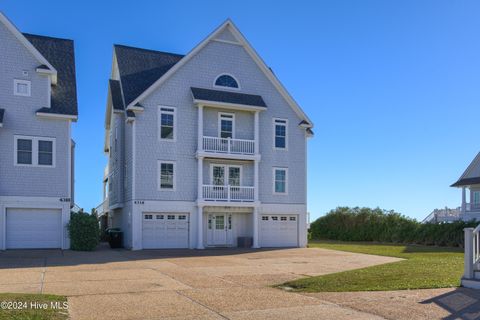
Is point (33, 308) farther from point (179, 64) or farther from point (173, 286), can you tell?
point (179, 64)

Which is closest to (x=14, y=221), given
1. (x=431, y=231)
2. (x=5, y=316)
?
(x=5, y=316)

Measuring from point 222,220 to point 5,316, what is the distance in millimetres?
22331

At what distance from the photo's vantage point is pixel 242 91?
30750 mm

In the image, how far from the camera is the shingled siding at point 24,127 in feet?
81.8

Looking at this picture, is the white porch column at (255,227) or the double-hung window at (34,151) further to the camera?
the white porch column at (255,227)

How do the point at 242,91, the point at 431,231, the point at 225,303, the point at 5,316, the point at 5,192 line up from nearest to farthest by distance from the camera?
the point at 5,316 < the point at 225,303 < the point at 5,192 < the point at 242,91 < the point at 431,231

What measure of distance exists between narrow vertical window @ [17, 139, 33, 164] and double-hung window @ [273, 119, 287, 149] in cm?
1412

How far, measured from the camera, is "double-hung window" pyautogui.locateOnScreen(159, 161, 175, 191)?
2825 centimetres

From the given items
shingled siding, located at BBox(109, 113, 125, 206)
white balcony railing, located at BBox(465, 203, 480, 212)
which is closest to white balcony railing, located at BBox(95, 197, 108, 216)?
shingled siding, located at BBox(109, 113, 125, 206)

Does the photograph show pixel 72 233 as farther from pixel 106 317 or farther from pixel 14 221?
pixel 106 317

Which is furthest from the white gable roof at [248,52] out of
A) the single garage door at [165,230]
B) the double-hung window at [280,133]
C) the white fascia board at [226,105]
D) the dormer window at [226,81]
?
the single garage door at [165,230]

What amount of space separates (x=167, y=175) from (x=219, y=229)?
475cm

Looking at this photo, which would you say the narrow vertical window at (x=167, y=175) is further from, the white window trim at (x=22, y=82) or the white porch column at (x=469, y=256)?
the white porch column at (x=469, y=256)

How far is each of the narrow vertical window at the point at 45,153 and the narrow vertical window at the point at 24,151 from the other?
17.2 inches
